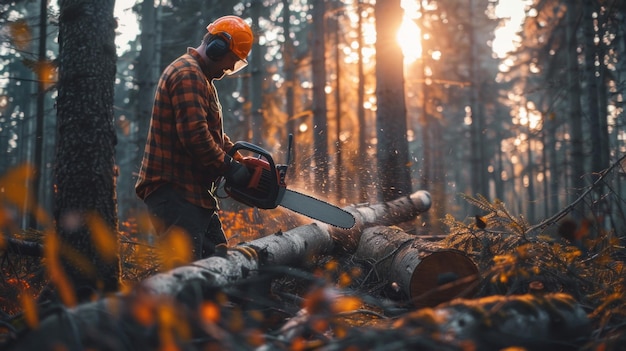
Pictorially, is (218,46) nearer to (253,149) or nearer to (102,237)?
(253,149)

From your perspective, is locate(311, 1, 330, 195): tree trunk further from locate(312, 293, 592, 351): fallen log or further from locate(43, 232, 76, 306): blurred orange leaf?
locate(312, 293, 592, 351): fallen log

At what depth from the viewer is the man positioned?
3756 millimetres

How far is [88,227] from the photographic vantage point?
3.70 metres

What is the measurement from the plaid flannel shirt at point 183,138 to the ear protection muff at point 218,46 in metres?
0.14

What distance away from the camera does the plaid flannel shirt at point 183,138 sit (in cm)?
375

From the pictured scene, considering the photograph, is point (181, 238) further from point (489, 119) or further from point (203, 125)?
point (489, 119)

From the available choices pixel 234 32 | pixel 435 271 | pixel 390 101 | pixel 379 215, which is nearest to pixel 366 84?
pixel 390 101

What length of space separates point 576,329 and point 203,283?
201 cm

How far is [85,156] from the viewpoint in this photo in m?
3.74

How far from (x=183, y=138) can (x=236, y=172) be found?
1.54 feet

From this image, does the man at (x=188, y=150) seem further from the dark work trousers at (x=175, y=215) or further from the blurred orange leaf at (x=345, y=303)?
the blurred orange leaf at (x=345, y=303)

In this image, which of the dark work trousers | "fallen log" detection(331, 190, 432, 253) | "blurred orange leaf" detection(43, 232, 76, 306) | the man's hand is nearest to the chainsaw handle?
the man's hand

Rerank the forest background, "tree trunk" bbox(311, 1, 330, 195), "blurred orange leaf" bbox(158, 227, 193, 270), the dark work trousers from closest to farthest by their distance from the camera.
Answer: "blurred orange leaf" bbox(158, 227, 193, 270) < the dark work trousers < the forest background < "tree trunk" bbox(311, 1, 330, 195)

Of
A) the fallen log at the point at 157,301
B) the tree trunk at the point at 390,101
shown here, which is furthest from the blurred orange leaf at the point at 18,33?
the tree trunk at the point at 390,101
